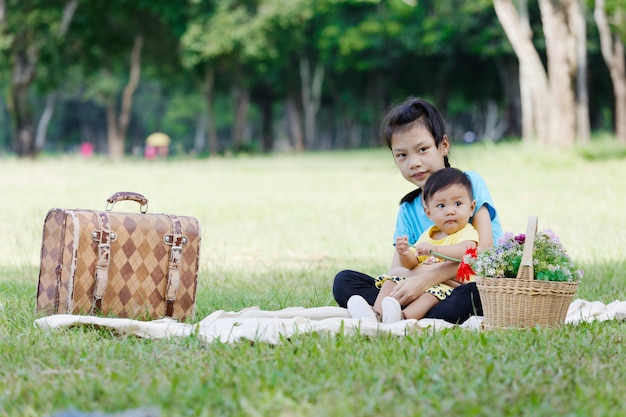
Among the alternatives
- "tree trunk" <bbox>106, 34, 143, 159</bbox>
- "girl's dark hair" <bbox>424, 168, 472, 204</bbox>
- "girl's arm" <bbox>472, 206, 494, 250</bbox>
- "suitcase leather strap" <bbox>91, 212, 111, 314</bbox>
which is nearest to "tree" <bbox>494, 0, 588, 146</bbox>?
"girl's arm" <bbox>472, 206, 494, 250</bbox>

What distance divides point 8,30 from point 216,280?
25933 mm

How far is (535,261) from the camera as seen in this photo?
4.81 metres

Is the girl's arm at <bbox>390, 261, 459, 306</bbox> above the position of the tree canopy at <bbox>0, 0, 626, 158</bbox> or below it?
below

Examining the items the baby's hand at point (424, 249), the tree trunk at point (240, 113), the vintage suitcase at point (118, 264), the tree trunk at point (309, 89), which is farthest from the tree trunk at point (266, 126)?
the baby's hand at point (424, 249)

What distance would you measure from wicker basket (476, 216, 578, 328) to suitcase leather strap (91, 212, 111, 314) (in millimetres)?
1993

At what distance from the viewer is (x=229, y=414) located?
3.16 metres

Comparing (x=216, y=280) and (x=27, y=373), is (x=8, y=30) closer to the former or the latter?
(x=216, y=280)

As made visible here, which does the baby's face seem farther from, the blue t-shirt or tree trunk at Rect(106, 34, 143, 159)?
tree trunk at Rect(106, 34, 143, 159)

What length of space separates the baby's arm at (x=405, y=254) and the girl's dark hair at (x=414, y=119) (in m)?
0.70

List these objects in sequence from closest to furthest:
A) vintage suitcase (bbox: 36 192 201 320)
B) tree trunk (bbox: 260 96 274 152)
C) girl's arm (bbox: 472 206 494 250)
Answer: vintage suitcase (bbox: 36 192 201 320)
girl's arm (bbox: 472 206 494 250)
tree trunk (bbox: 260 96 274 152)

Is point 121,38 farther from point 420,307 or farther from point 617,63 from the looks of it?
point 420,307

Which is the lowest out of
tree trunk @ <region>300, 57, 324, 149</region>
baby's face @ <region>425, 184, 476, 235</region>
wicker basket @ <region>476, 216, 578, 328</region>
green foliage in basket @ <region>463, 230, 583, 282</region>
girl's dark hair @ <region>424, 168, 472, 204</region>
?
wicker basket @ <region>476, 216, 578, 328</region>

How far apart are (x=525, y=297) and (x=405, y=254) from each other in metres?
0.83

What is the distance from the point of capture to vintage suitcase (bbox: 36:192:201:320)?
5117mm
